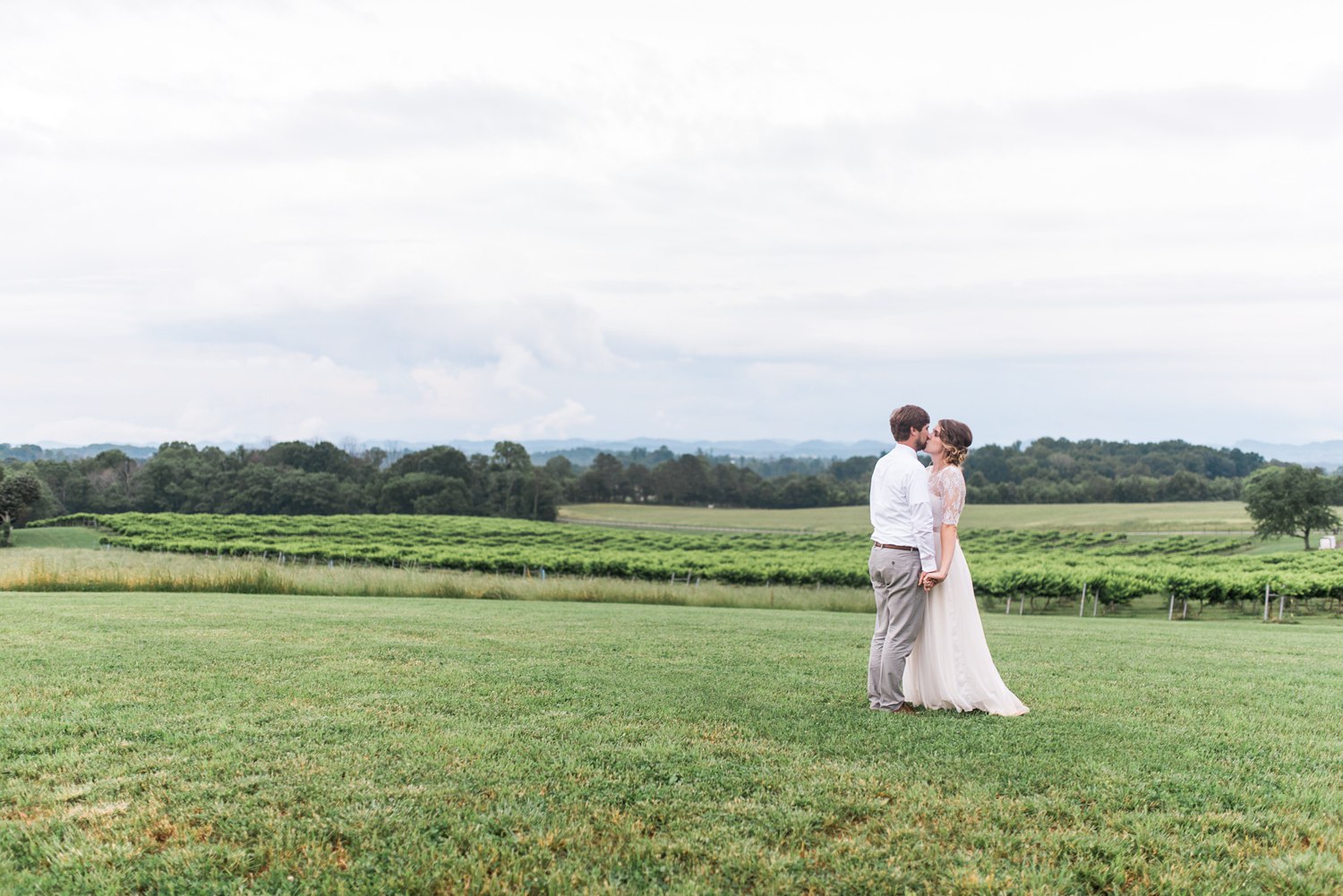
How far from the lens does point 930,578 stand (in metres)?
6.33

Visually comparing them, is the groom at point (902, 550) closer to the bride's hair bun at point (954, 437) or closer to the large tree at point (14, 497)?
the bride's hair bun at point (954, 437)

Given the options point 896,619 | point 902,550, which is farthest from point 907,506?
point 896,619

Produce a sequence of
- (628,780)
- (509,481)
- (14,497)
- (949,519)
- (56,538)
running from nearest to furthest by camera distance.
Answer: (628,780)
(949,519)
(14,497)
(56,538)
(509,481)

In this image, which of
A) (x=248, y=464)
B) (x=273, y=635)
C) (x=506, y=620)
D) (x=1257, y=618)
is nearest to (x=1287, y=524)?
(x=1257, y=618)

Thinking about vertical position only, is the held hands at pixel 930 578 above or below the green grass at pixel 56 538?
above

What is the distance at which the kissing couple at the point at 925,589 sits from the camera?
6375 millimetres

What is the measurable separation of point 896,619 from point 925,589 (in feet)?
1.01

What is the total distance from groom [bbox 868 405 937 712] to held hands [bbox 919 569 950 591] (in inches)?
0.5

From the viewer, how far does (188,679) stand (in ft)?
22.6

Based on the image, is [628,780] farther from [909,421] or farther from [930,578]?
[909,421]

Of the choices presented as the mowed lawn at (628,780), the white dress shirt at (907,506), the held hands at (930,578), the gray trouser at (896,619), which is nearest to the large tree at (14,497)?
the mowed lawn at (628,780)

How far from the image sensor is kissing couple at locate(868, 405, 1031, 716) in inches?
251

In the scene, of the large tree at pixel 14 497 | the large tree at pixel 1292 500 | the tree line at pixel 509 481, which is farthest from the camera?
the tree line at pixel 509 481

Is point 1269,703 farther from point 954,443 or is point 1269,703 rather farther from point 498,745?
point 498,745
